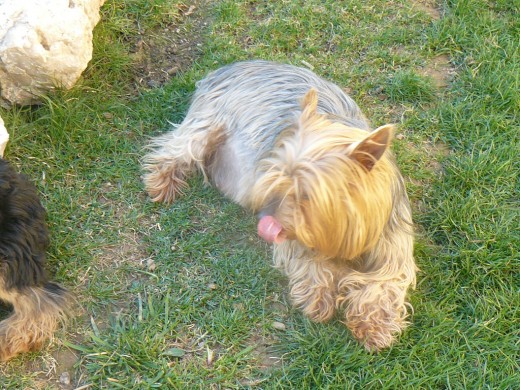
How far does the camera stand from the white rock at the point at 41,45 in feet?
13.4

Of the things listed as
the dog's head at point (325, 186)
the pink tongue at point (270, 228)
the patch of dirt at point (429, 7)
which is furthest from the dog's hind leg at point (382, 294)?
the patch of dirt at point (429, 7)

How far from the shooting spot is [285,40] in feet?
17.0

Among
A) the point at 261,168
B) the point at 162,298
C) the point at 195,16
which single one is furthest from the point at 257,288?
the point at 195,16

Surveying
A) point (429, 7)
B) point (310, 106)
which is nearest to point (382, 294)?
point (310, 106)

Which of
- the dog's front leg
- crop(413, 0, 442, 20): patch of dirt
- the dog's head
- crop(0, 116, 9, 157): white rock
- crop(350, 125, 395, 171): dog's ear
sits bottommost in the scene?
the dog's front leg

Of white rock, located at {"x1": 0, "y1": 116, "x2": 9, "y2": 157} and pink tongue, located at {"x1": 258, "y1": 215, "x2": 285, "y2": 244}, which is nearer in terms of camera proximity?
pink tongue, located at {"x1": 258, "y1": 215, "x2": 285, "y2": 244}

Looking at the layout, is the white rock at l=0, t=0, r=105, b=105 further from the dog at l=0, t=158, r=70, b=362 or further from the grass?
the dog at l=0, t=158, r=70, b=362

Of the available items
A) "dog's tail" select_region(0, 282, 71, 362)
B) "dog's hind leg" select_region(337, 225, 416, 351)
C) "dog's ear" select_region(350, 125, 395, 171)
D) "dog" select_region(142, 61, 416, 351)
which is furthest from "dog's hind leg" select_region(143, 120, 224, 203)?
"dog's ear" select_region(350, 125, 395, 171)

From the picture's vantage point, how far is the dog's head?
2.83 metres

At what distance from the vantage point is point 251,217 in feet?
13.6

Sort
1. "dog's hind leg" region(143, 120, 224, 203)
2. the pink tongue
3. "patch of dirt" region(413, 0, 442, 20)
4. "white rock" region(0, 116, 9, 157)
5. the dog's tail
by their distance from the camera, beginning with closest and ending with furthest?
the pink tongue < the dog's tail < "white rock" region(0, 116, 9, 157) < "dog's hind leg" region(143, 120, 224, 203) < "patch of dirt" region(413, 0, 442, 20)

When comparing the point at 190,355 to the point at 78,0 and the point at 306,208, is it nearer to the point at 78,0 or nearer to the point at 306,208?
the point at 306,208

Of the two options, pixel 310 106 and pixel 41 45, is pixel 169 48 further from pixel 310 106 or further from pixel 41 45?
pixel 310 106

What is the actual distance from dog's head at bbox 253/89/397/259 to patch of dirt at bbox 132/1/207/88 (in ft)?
6.89
